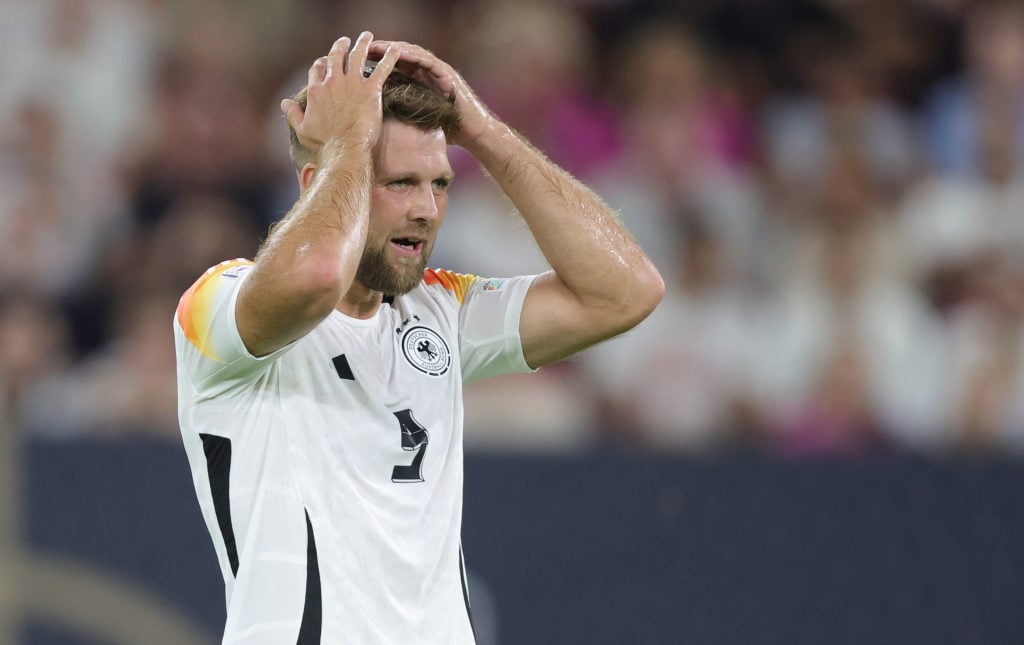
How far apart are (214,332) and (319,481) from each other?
0.44 meters

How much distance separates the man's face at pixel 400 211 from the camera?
3.66 meters

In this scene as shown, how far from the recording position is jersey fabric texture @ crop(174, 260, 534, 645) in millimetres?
3438

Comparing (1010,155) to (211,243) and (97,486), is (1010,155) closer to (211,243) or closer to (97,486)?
(211,243)

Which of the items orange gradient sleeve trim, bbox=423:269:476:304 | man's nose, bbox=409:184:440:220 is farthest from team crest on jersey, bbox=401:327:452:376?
man's nose, bbox=409:184:440:220

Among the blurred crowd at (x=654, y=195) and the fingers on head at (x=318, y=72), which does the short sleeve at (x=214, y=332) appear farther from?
the blurred crowd at (x=654, y=195)

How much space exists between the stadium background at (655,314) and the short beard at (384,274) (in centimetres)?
282

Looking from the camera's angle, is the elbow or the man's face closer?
the man's face

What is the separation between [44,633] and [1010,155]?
5591mm

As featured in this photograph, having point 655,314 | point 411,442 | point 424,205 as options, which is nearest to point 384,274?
point 424,205

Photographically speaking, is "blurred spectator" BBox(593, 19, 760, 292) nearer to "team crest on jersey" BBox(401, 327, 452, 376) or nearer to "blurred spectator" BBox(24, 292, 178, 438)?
"blurred spectator" BBox(24, 292, 178, 438)

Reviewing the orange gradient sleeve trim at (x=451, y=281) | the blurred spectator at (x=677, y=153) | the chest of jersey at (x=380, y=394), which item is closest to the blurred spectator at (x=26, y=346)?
the blurred spectator at (x=677, y=153)

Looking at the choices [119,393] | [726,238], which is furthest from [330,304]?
[726,238]

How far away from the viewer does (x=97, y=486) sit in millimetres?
6469

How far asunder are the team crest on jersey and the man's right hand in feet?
1.85
